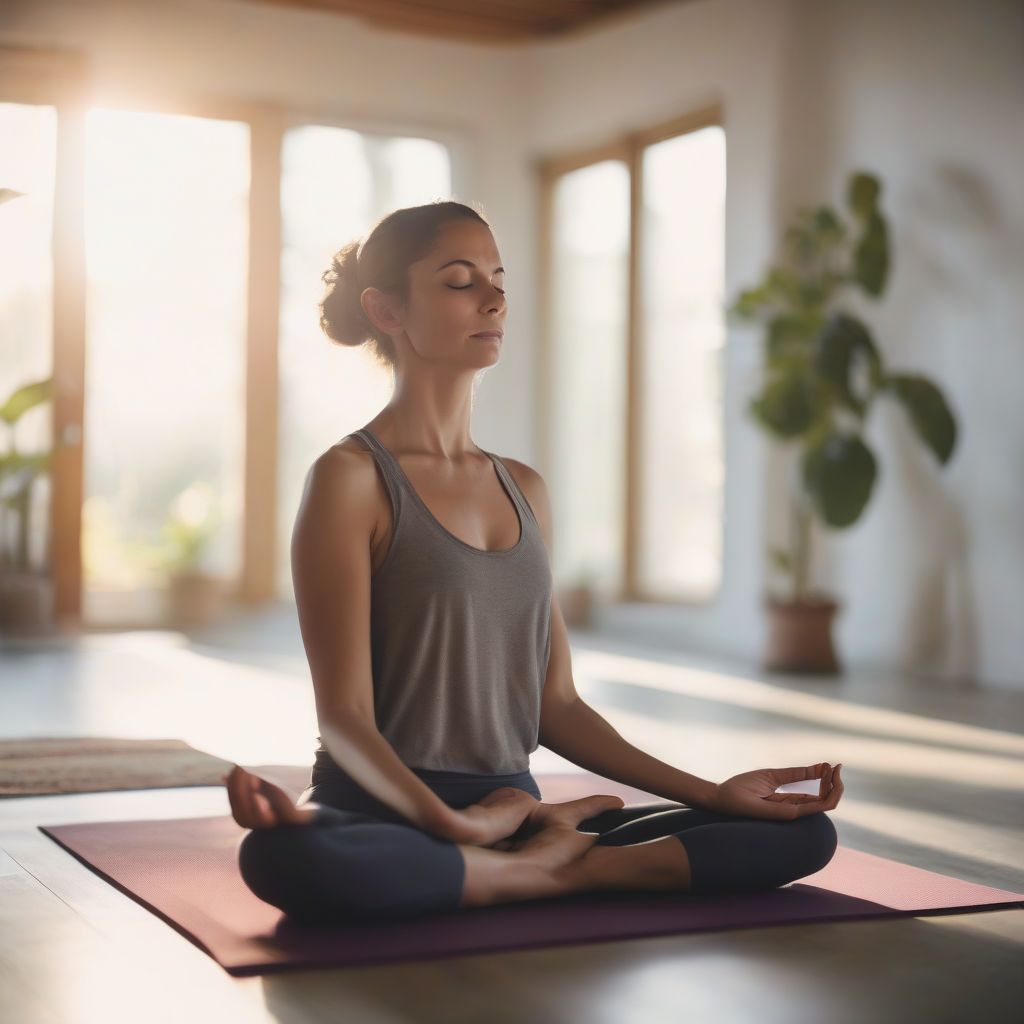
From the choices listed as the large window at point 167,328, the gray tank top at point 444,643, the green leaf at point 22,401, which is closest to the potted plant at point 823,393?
the large window at point 167,328

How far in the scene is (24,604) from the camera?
21.0 ft

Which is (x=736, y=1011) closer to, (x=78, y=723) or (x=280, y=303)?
(x=78, y=723)

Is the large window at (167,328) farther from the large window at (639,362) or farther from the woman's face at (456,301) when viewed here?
the woman's face at (456,301)

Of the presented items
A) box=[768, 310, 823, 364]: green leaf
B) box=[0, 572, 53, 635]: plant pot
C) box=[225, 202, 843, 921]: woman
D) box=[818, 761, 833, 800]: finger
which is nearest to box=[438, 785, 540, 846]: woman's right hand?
box=[225, 202, 843, 921]: woman

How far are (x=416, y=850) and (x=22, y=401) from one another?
498cm

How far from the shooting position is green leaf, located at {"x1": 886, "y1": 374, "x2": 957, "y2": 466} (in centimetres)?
520

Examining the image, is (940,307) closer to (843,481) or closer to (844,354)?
(844,354)

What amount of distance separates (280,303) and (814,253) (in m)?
2.83

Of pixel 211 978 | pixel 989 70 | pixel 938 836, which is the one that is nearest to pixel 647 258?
pixel 989 70

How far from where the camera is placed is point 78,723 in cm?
401

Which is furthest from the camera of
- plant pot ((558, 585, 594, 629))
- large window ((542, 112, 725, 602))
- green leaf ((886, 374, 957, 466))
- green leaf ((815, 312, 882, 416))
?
plant pot ((558, 585, 594, 629))

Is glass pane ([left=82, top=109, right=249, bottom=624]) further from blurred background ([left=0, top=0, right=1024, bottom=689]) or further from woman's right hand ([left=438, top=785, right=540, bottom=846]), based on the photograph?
woman's right hand ([left=438, top=785, right=540, bottom=846])

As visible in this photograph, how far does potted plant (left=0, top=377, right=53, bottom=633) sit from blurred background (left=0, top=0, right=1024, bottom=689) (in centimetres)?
2

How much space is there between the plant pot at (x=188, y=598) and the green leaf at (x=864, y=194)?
3.36 m
